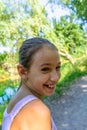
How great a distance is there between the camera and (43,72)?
46.4 inches

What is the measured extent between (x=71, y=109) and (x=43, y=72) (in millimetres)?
5995

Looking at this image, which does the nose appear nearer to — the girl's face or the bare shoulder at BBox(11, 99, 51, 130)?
the girl's face

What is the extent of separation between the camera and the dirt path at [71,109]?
18.7 feet

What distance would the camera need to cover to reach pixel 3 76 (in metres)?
14.7

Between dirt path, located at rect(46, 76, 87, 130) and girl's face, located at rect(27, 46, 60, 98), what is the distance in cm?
436

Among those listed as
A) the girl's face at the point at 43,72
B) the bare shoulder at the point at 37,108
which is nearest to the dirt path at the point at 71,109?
the girl's face at the point at 43,72

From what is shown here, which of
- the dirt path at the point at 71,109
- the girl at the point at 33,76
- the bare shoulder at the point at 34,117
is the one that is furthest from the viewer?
the dirt path at the point at 71,109

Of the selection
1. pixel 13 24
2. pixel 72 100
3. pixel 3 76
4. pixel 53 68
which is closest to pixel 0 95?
pixel 72 100

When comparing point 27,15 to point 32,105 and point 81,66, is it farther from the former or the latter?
point 32,105

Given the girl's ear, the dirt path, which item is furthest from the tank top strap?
the dirt path

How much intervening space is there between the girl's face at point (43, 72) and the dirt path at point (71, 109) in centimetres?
436

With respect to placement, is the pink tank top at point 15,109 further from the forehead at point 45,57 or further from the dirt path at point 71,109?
the dirt path at point 71,109

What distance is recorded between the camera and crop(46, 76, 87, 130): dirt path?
5688 mm

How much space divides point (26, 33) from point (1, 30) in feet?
3.67
